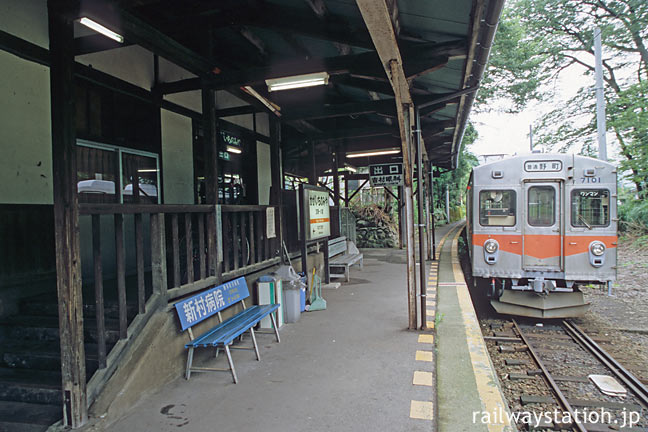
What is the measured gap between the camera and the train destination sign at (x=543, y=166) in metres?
6.41

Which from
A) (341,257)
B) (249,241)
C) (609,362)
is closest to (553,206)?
(609,362)

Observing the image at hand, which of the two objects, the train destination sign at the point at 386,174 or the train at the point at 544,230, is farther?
the train destination sign at the point at 386,174

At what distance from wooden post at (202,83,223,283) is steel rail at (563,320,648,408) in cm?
481

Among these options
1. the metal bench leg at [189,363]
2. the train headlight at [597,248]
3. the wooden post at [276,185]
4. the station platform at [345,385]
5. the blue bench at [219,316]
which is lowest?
the station platform at [345,385]

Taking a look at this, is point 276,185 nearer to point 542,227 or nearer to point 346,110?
point 346,110

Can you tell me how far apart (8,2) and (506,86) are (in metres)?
19.7

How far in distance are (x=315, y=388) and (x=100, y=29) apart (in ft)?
12.2

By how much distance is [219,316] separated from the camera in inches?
165

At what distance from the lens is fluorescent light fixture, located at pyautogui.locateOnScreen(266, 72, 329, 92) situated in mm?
4539

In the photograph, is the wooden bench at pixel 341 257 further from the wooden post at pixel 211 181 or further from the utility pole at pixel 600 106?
the utility pole at pixel 600 106

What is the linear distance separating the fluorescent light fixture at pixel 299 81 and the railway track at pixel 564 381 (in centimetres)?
426

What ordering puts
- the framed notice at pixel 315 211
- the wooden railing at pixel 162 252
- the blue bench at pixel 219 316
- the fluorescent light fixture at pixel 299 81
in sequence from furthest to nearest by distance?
the framed notice at pixel 315 211 → the fluorescent light fixture at pixel 299 81 → the blue bench at pixel 219 316 → the wooden railing at pixel 162 252

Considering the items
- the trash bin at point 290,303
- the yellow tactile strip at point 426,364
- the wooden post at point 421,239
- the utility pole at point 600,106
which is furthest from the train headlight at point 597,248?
the utility pole at point 600,106

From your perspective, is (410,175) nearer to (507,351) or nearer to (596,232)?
(507,351)
